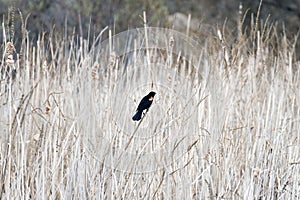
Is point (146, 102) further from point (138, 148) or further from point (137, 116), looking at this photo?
point (138, 148)

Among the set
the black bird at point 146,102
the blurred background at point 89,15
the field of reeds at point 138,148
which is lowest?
the field of reeds at point 138,148

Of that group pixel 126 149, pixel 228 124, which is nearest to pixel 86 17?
pixel 228 124

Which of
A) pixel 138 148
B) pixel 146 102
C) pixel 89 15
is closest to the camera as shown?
pixel 146 102

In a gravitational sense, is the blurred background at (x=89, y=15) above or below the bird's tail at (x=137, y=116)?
above

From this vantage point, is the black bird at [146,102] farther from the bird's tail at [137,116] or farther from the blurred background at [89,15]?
the blurred background at [89,15]

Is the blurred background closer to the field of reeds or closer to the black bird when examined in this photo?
the field of reeds

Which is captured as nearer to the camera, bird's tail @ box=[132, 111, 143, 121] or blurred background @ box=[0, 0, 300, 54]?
bird's tail @ box=[132, 111, 143, 121]

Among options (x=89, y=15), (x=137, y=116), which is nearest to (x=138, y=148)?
(x=137, y=116)

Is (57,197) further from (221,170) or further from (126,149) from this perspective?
(221,170)

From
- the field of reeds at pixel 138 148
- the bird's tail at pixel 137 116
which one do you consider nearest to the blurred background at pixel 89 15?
the field of reeds at pixel 138 148

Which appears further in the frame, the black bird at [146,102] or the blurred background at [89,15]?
the blurred background at [89,15]

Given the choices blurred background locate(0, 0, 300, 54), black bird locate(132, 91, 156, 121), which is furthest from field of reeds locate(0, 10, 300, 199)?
blurred background locate(0, 0, 300, 54)

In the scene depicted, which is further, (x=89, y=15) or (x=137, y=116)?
(x=89, y=15)

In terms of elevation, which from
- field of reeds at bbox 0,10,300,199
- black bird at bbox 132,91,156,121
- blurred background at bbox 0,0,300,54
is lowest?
field of reeds at bbox 0,10,300,199
